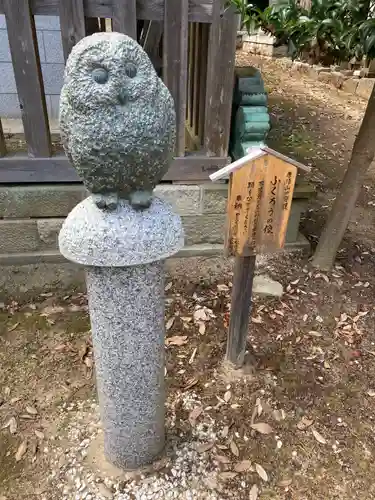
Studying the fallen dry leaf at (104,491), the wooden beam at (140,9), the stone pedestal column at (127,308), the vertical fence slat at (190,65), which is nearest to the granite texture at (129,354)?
the stone pedestal column at (127,308)

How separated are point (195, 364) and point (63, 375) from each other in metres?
0.85

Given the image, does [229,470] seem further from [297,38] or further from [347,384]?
[297,38]

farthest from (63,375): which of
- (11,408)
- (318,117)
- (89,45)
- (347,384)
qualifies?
(318,117)

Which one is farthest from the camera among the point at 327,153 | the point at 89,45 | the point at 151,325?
the point at 327,153

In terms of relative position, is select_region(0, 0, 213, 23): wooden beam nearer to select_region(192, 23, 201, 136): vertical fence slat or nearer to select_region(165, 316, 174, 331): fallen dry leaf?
select_region(192, 23, 201, 136): vertical fence slat

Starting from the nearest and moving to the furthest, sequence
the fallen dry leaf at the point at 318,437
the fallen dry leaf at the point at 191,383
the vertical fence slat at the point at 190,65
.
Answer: the fallen dry leaf at the point at 318,437 → the fallen dry leaf at the point at 191,383 → the vertical fence slat at the point at 190,65

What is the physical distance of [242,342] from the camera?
9.29 feet

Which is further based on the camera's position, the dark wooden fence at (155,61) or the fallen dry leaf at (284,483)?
the dark wooden fence at (155,61)

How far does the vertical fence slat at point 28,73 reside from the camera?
2.86 m

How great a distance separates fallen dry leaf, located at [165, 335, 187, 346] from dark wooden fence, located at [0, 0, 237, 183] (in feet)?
4.01

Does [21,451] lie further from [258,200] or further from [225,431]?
[258,200]

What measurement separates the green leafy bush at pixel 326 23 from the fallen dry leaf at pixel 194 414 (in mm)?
2115

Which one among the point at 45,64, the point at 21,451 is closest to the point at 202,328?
the point at 21,451

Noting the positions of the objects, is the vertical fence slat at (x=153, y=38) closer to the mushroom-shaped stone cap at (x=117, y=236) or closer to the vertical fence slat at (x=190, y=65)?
the vertical fence slat at (x=190, y=65)
